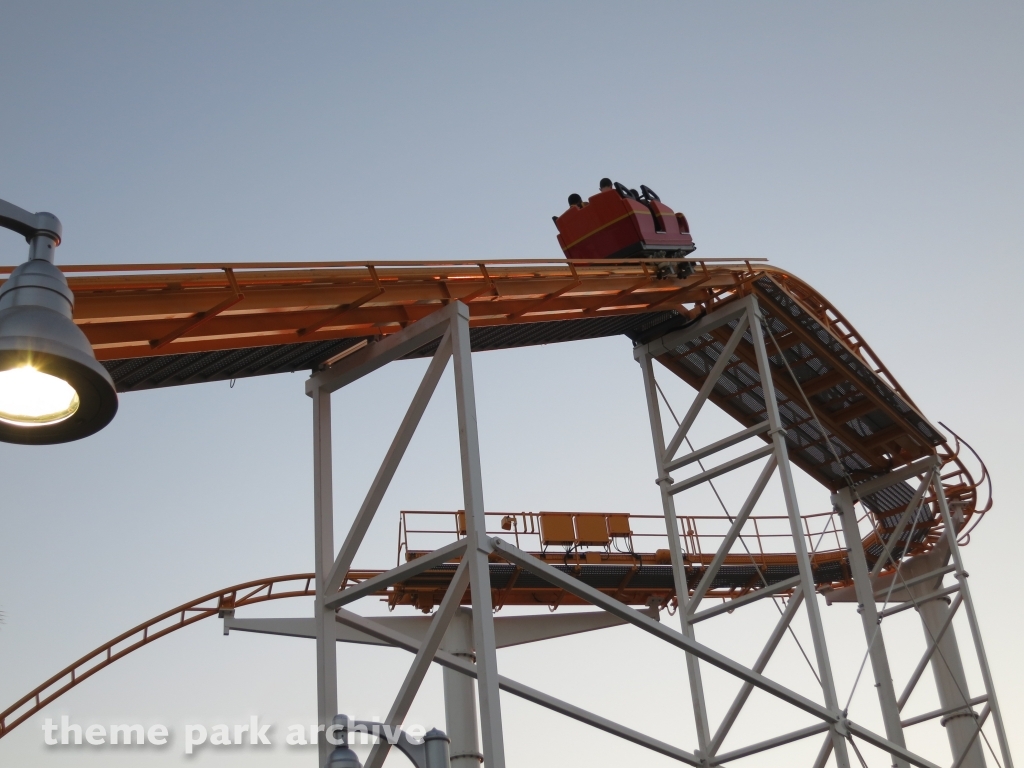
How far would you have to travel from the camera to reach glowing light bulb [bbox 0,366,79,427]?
15.5 feet

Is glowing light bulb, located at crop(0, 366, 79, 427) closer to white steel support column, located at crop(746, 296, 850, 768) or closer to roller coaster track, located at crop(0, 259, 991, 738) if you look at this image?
roller coaster track, located at crop(0, 259, 991, 738)

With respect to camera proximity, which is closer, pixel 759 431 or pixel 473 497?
pixel 473 497

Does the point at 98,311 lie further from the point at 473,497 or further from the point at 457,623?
the point at 457,623

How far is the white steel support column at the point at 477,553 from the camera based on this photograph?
448 inches

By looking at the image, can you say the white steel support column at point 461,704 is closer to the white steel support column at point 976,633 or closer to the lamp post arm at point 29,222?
the white steel support column at point 976,633

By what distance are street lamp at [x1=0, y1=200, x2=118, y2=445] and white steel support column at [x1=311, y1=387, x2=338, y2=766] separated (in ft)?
28.8

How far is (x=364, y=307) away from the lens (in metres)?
13.4

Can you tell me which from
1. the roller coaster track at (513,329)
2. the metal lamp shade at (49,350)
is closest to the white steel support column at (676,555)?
the roller coaster track at (513,329)

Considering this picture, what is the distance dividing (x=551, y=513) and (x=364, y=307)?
15097 millimetres

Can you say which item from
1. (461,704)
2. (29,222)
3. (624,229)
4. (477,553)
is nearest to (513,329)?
(624,229)

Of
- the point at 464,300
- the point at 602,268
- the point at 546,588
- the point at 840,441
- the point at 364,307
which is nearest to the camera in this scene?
the point at 364,307

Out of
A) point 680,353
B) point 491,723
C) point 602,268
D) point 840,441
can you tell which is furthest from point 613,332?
point 491,723

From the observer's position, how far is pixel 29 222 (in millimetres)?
4898

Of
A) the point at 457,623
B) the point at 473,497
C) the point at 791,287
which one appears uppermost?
the point at 791,287
